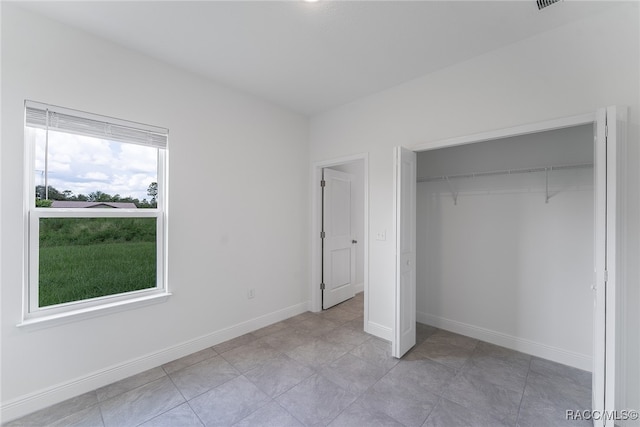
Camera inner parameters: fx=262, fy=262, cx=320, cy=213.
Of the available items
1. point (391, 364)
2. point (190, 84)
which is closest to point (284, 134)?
point (190, 84)

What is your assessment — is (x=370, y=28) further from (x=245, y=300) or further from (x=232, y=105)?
(x=245, y=300)

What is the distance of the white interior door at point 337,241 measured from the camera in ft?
13.1

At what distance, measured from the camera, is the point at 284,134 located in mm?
3625

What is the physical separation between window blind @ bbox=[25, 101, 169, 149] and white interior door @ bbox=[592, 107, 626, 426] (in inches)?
132

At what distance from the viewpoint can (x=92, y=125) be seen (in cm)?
218

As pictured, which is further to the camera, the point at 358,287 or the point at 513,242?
the point at 358,287

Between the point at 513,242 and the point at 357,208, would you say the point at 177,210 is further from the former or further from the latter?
the point at 513,242

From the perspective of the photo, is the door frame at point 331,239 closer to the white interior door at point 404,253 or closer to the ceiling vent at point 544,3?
the white interior door at point 404,253

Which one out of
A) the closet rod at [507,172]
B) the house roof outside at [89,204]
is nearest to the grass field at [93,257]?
the house roof outside at [89,204]

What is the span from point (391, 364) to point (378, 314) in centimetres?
66

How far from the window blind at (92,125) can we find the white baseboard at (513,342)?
3720mm

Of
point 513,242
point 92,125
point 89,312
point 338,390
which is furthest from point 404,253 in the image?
point 92,125

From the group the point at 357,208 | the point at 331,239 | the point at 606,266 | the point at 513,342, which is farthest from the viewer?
the point at 357,208

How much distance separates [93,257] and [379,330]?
9.69ft
